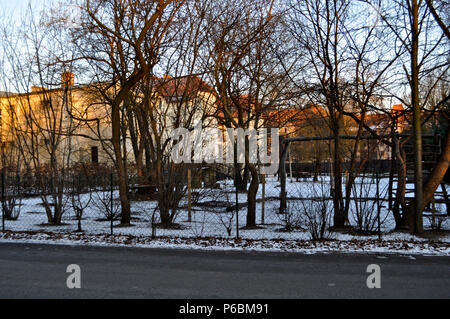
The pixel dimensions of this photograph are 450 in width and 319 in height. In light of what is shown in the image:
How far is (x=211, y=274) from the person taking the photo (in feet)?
21.7

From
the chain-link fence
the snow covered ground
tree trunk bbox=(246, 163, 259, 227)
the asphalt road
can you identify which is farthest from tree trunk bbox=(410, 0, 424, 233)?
tree trunk bbox=(246, 163, 259, 227)

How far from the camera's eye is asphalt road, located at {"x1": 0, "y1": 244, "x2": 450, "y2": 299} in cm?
544

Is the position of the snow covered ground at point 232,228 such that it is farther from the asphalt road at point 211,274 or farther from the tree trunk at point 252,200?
the asphalt road at point 211,274

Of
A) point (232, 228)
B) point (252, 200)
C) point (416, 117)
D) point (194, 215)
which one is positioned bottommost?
point (232, 228)

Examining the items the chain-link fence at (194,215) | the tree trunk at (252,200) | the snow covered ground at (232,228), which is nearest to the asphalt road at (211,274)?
the snow covered ground at (232,228)

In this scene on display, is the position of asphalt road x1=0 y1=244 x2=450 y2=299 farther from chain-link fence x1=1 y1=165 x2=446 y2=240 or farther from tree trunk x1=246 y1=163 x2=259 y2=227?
tree trunk x1=246 y1=163 x2=259 y2=227

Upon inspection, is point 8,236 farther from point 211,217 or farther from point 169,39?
point 169,39

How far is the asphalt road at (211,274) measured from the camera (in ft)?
17.8

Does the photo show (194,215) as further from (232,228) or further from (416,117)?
(416,117)

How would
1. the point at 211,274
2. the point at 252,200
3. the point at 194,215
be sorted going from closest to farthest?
the point at 211,274
the point at 252,200
the point at 194,215

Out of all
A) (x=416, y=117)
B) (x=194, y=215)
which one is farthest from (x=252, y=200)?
(x=416, y=117)

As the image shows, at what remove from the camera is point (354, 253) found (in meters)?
8.39

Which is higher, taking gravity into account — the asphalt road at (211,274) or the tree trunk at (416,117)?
the tree trunk at (416,117)
